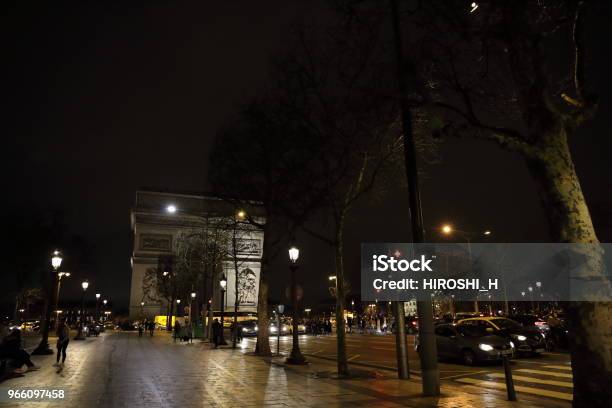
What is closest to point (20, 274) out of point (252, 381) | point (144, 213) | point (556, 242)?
point (144, 213)

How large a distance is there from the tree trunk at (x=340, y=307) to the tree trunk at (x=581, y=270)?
8.41 meters

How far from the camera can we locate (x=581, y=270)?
290 inches

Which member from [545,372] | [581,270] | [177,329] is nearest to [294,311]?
[545,372]

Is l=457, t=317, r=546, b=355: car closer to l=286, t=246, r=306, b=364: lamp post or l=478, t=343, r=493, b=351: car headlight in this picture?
l=478, t=343, r=493, b=351: car headlight

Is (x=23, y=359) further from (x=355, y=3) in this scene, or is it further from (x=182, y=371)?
(x=355, y=3)

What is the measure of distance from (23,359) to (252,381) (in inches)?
305

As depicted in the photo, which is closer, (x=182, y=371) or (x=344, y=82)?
(x=344, y=82)

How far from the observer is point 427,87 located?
10.5m

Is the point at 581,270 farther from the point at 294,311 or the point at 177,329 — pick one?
the point at 177,329

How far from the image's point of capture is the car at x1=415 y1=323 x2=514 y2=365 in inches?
706

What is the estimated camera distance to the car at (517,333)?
64.2 feet

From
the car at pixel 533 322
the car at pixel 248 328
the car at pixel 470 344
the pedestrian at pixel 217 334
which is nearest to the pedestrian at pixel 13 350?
the car at pixel 470 344

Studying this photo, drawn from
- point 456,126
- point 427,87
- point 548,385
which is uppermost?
point 427,87

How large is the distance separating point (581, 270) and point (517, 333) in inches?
560
